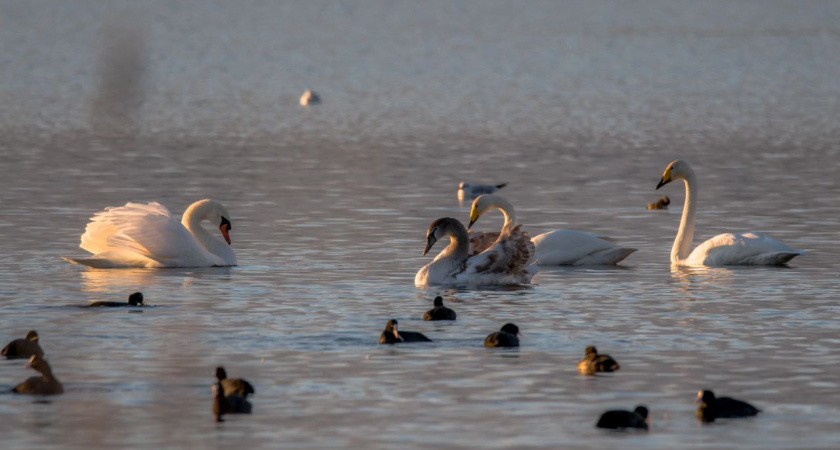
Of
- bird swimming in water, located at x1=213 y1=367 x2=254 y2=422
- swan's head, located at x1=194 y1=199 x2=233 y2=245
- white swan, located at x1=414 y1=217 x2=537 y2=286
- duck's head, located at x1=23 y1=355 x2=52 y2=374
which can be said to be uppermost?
swan's head, located at x1=194 y1=199 x2=233 y2=245

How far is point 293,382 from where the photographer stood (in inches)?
519

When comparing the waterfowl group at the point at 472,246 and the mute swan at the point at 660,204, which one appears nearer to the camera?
the waterfowl group at the point at 472,246

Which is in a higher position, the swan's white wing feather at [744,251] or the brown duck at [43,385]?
the swan's white wing feather at [744,251]

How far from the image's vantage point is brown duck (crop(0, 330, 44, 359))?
1365 centimetres

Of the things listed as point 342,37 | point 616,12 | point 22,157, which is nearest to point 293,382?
point 22,157

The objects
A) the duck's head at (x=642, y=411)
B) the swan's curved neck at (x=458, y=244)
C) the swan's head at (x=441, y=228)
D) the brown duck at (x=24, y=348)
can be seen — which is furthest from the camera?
the swan's head at (x=441, y=228)

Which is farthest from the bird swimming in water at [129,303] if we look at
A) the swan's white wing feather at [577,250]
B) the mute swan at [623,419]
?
the mute swan at [623,419]

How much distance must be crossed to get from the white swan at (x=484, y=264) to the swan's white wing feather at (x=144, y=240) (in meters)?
3.10

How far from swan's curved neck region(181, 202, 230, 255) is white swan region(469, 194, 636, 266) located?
3052mm

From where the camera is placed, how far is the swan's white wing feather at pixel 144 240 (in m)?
20.9

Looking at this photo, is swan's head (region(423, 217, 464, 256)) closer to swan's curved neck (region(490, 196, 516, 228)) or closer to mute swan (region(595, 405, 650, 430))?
swan's curved neck (region(490, 196, 516, 228))

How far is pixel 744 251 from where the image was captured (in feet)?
68.1

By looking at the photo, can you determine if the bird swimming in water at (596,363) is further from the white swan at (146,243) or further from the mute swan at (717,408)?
the white swan at (146,243)

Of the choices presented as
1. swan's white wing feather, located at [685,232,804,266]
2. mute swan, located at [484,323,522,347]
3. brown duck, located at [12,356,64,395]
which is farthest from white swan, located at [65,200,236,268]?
brown duck, located at [12,356,64,395]
